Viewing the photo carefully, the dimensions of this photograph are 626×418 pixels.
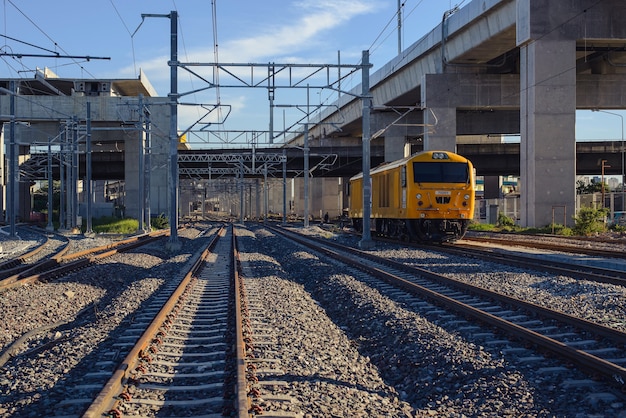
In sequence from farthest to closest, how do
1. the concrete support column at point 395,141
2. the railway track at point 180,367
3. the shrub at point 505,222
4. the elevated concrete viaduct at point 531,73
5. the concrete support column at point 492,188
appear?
the concrete support column at point 492,188
the concrete support column at point 395,141
the shrub at point 505,222
the elevated concrete viaduct at point 531,73
the railway track at point 180,367

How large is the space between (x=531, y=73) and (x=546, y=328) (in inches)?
1064

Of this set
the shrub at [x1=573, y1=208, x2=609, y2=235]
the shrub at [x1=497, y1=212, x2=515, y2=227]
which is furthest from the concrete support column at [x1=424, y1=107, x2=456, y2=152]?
the shrub at [x1=573, y1=208, x2=609, y2=235]

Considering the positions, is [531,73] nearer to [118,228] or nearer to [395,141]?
[395,141]

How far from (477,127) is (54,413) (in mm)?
47597

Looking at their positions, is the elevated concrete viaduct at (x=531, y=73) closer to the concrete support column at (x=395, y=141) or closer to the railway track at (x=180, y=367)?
the concrete support column at (x=395, y=141)

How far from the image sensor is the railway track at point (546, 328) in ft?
20.9

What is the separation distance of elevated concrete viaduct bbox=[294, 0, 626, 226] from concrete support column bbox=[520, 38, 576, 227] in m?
0.05

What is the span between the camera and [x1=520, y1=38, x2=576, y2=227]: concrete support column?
32875mm

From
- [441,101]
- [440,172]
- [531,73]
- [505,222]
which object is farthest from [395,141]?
[440,172]

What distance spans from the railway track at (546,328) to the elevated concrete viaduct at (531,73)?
17677mm

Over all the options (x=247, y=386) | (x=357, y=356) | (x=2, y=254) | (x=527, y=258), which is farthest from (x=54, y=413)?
(x=2, y=254)

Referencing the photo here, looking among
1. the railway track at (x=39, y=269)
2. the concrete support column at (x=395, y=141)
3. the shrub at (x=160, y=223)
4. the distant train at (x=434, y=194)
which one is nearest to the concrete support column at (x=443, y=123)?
the concrete support column at (x=395, y=141)

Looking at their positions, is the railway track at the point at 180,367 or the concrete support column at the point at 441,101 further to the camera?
the concrete support column at the point at 441,101

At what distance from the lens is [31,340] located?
8805mm
